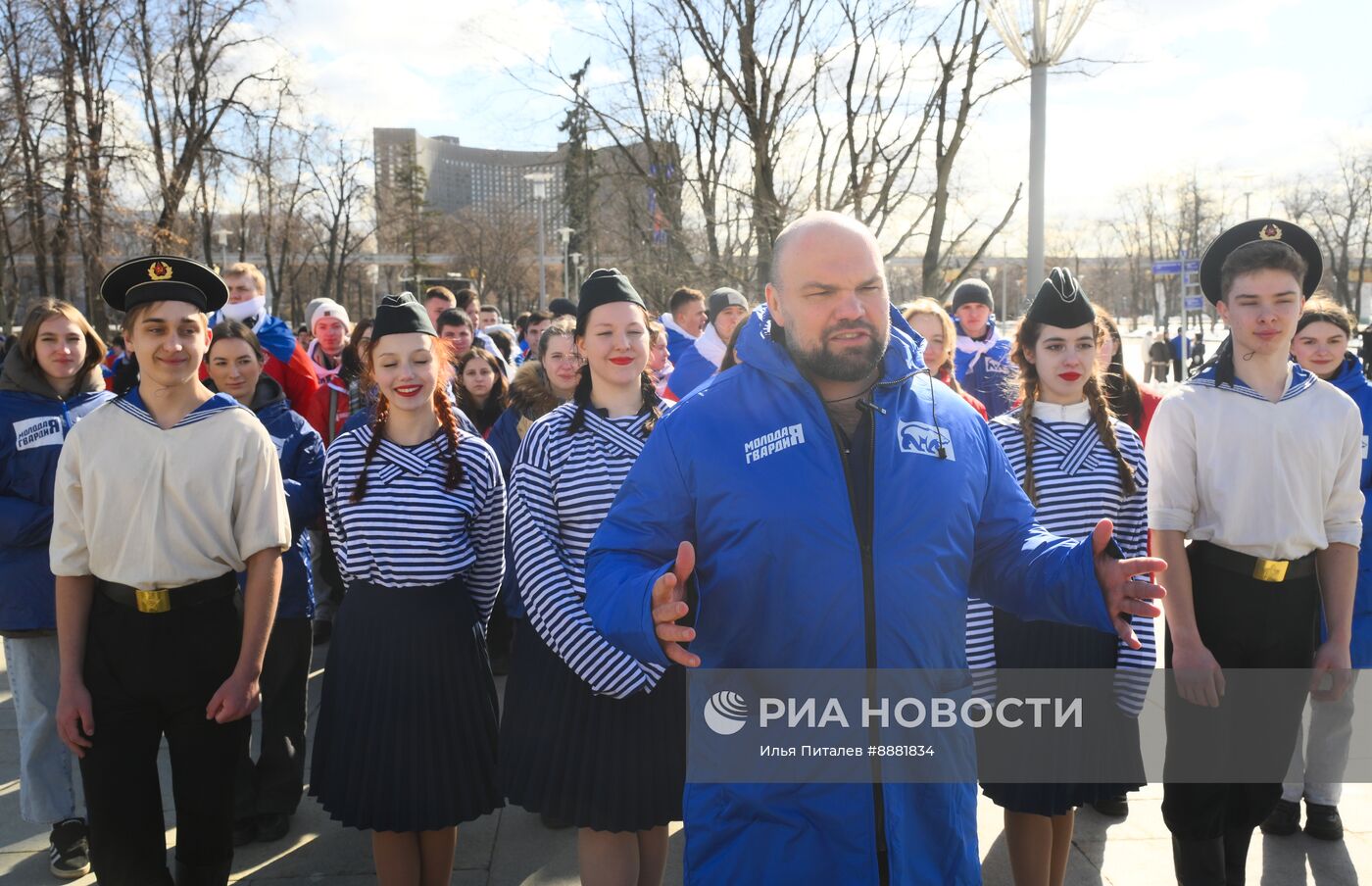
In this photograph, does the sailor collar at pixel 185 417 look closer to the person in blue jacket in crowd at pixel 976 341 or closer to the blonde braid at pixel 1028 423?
the blonde braid at pixel 1028 423

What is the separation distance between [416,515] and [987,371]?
475cm

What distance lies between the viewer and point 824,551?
2102 mm

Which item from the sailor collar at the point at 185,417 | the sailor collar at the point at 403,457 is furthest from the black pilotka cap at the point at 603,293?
the sailor collar at the point at 185,417

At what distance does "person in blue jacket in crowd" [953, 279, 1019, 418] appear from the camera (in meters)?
7.08

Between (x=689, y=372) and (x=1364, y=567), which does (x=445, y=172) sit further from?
(x=1364, y=567)

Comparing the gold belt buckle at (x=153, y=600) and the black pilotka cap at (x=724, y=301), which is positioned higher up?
the black pilotka cap at (x=724, y=301)

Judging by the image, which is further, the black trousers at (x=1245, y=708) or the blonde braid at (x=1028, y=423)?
the blonde braid at (x=1028, y=423)

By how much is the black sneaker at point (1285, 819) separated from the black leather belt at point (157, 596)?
4140 millimetres

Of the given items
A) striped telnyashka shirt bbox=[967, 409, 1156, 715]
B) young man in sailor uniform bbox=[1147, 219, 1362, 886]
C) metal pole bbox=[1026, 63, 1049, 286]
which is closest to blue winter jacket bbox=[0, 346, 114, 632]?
striped telnyashka shirt bbox=[967, 409, 1156, 715]

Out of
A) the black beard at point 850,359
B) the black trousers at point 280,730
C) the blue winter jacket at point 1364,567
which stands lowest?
the black trousers at point 280,730

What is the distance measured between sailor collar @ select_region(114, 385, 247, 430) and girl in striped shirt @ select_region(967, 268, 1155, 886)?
2.54m

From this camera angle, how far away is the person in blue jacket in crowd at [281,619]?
4176 mm

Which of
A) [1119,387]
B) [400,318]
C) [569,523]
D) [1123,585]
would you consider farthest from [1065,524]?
[400,318]

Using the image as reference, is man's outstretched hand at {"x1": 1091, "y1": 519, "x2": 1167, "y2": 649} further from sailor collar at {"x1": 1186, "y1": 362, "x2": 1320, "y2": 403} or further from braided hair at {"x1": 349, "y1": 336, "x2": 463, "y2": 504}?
braided hair at {"x1": 349, "y1": 336, "x2": 463, "y2": 504}
